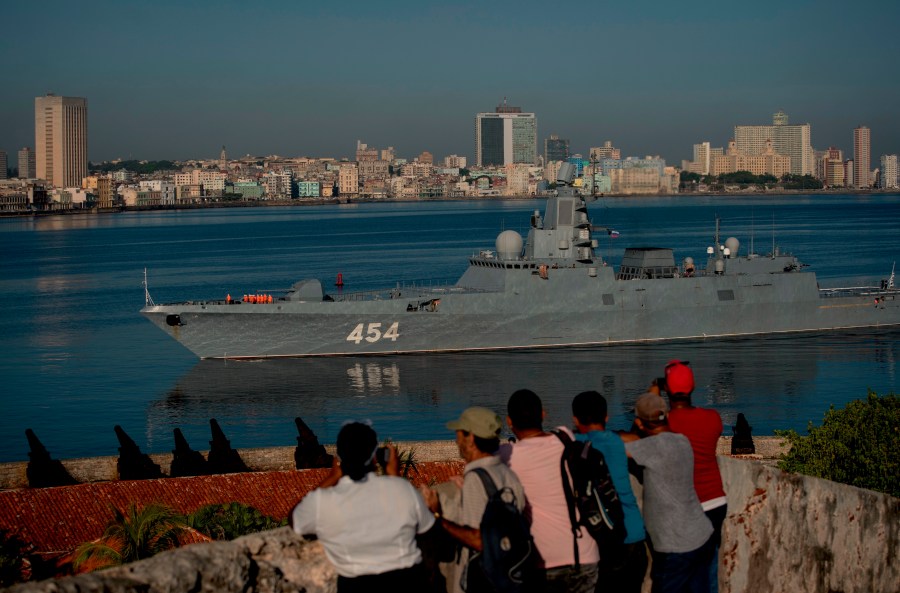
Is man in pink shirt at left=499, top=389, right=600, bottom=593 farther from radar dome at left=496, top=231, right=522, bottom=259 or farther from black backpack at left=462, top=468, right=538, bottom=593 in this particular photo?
radar dome at left=496, top=231, right=522, bottom=259

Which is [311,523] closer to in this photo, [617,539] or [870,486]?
[617,539]

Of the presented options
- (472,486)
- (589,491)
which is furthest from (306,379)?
(472,486)

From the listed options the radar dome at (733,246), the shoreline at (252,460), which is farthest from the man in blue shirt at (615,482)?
the radar dome at (733,246)

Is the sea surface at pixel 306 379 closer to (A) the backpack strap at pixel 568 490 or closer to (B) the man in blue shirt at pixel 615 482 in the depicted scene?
(B) the man in blue shirt at pixel 615 482

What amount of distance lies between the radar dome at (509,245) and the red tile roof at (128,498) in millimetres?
20508

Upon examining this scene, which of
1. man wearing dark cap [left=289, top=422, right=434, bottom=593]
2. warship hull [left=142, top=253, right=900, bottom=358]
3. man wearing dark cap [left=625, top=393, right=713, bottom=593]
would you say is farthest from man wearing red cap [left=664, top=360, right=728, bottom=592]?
warship hull [left=142, top=253, right=900, bottom=358]

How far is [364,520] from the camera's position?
454 cm

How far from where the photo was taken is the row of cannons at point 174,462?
16969 millimetres

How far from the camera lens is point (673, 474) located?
5535 millimetres

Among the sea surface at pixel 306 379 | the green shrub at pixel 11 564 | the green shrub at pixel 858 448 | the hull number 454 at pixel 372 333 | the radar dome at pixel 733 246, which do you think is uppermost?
the radar dome at pixel 733 246

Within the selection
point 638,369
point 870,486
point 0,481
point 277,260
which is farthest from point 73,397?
point 277,260

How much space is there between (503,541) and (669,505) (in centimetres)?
122

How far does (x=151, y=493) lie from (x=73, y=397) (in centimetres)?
1661

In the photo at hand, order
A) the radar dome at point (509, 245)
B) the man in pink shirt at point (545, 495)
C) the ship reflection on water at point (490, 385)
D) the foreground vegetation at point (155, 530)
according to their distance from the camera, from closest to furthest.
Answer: the man in pink shirt at point (545, 495) → the foreground vegetation at point (155, 530) → the ship reflection on water at point (490, 385) → the radar dome at point (509, 245)
